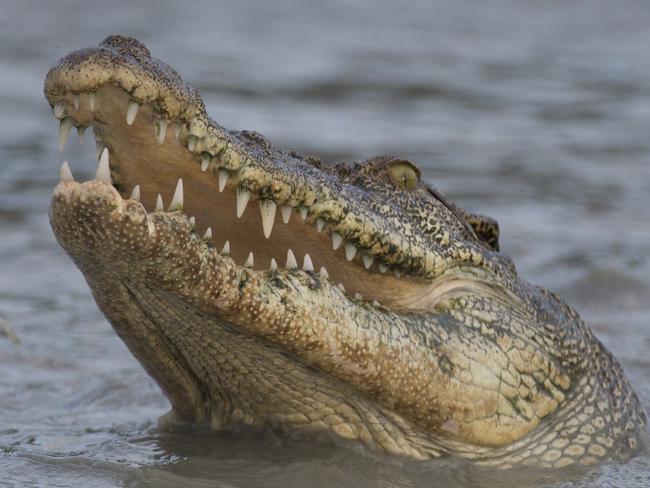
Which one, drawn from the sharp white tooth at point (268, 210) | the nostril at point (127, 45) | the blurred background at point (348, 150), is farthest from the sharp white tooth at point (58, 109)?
the blurred background at point (348, 150)

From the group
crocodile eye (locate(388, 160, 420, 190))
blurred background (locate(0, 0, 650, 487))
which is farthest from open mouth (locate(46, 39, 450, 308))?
blurred background (locate(0, 0, 650, 487))

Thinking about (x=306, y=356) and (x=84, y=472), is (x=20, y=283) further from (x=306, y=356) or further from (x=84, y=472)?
(x=306, y=356)

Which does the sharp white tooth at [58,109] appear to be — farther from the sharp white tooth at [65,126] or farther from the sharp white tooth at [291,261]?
the sharp white tooth at [291,261]

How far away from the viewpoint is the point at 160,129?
3.73m

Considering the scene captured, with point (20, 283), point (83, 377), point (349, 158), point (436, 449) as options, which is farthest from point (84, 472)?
point (349, 158)

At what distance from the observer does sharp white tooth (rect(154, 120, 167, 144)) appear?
12.2 feet

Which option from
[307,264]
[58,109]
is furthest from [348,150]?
[58,109]

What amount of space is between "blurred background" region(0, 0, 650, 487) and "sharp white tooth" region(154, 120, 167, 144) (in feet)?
4.09

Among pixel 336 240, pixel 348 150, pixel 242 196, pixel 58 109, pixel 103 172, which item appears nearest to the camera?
pixel 103 172

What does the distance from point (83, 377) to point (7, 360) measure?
448 mm

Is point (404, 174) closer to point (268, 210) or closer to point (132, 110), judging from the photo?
point (268, 210)

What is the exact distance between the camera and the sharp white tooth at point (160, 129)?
3.73 metres

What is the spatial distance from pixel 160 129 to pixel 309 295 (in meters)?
0.72

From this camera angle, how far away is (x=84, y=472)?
442 cm
